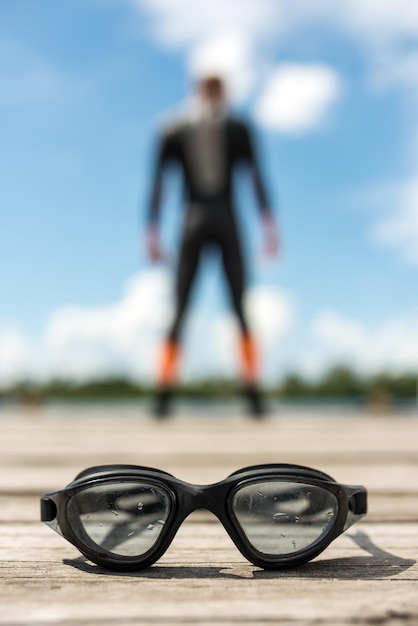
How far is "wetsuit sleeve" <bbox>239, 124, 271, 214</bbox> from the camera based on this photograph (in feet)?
14.7

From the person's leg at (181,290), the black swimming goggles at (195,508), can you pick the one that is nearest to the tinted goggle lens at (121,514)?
the black swimming goggles at (195,508)

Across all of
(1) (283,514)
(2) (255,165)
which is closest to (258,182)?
(2) (255,165)

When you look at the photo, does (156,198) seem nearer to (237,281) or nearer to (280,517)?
(237,281)

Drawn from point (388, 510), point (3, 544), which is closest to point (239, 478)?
point (3, 544)

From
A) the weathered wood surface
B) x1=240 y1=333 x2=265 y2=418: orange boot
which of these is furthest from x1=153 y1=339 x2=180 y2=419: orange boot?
the weathered wood surface

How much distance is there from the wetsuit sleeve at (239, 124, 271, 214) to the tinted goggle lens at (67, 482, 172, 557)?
3.78 m

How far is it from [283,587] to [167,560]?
207mm

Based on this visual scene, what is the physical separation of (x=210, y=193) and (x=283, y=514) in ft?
12.1

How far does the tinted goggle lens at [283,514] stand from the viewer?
0.86 m

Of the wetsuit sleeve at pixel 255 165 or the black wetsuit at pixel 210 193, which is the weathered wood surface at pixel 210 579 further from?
the wetsuit sleeve at pixel 255 165

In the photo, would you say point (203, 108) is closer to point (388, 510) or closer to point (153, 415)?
point (153, 415)

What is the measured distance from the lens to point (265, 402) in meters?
4.91

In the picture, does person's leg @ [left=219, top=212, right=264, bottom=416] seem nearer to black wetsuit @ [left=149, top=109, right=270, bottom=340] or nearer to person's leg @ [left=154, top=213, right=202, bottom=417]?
black wetsuit @ [left=149, top=109, right=270, bottom=340]

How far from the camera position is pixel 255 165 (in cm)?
450
